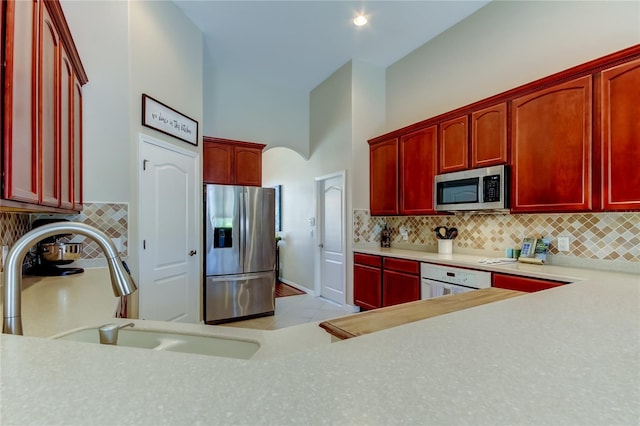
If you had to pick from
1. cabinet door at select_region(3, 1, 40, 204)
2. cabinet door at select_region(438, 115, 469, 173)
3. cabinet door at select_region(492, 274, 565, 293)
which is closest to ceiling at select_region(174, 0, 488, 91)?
cabinet door at select_region(438, 115, 469, 173)

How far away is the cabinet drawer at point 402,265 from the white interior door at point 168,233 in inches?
85.7

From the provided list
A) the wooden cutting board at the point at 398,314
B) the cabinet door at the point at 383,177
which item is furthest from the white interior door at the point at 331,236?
the wooden cutting board at the point at 398,314

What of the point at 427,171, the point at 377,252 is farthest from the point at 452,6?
the point at 377,252

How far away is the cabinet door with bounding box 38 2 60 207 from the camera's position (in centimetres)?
137

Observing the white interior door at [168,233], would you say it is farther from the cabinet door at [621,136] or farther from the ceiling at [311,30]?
the cabinet door at [621,136]

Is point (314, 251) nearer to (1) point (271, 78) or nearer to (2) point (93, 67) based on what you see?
(1) point (271, 78)

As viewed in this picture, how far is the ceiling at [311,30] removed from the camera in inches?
127

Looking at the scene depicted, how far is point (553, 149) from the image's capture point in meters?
2.42

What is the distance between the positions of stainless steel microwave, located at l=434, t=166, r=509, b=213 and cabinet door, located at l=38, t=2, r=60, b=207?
3.14 m

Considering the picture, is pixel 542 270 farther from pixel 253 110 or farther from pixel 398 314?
pixel 253 110

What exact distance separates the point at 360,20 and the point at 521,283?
3.11 metres

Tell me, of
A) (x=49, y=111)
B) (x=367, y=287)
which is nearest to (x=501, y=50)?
(x=367, y=287)

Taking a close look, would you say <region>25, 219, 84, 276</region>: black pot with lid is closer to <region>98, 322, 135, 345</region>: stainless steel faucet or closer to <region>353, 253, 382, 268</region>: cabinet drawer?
<region>98, 322, 135, 345</region>: stainless steel faucet

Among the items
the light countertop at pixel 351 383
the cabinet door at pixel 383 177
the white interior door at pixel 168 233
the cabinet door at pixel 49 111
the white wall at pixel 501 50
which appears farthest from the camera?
the cabinet door at pixel 383 177
